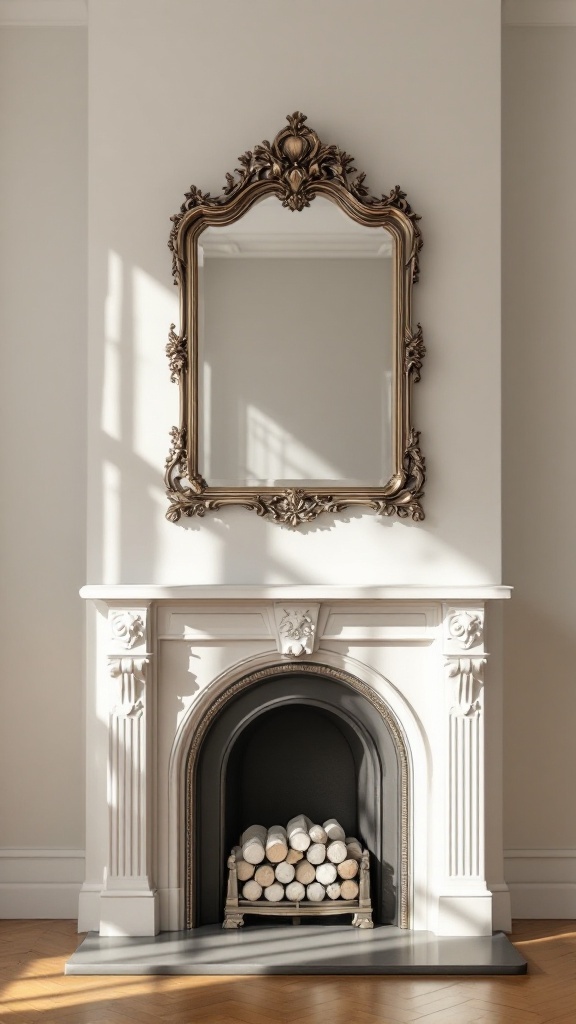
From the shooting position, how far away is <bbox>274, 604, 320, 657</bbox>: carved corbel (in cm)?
365

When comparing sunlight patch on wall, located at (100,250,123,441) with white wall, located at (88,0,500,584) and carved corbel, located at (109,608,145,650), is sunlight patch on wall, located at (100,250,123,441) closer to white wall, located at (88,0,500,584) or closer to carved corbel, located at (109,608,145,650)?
white wall, located at (88,0,500,584)

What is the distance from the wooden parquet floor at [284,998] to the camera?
2.97 meters

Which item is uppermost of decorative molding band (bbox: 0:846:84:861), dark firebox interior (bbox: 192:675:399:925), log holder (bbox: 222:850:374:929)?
dark firebox interior (bbox: 192:675:399:925)

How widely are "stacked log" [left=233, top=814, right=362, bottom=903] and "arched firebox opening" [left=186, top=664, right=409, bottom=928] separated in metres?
0.11

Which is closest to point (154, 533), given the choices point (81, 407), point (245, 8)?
point (81, 407)

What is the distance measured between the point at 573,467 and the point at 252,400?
1.44 m

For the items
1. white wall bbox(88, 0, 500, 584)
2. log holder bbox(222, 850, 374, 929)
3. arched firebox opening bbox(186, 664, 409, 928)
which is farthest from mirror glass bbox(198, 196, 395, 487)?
log holder bbox(222, 850, 374, 929)

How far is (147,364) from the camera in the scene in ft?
A: 12.3

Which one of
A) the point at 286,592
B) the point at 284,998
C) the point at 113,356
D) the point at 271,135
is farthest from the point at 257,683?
the point at 271,135

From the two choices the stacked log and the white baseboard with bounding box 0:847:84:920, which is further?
the white baseboard with bounding box 0:847:84:920

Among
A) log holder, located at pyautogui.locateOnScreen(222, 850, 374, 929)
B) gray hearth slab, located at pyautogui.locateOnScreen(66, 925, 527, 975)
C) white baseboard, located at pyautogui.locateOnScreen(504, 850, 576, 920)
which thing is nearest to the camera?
gray hearth slab, located at pyautogui.locateOnScreen(66, 925, 527, 975)

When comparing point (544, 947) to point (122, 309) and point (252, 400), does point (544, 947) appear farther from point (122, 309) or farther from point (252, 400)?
point (122, 309)

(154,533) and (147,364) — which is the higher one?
(147,364)

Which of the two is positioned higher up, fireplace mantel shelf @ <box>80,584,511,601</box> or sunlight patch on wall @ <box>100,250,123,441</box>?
sunlight patch on wall @ <box>100,250,123,441</box>
